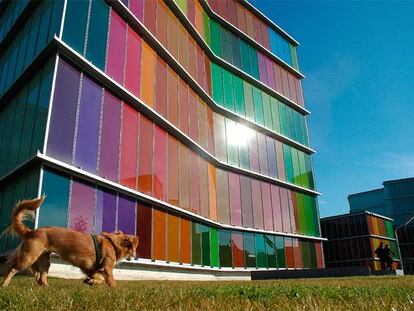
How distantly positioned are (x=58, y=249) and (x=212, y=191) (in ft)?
68.7

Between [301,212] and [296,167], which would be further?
[296,167]

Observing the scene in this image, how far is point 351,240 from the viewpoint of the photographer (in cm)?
4766

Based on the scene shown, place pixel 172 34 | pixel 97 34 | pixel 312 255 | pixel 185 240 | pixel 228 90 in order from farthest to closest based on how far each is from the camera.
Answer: pixel 312 255 < pixel 228 90 < pixel 172 34 < pixel 185 240 < pixel 97 34

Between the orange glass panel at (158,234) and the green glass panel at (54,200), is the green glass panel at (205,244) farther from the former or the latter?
the green glass panel at (54,200)

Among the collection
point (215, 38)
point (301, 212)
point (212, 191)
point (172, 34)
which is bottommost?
point (212, 191)

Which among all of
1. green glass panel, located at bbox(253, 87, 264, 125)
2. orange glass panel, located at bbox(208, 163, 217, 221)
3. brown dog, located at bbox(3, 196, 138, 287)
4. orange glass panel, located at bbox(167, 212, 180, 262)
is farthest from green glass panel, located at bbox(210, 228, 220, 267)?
brown dog, located at bbox(3, 196, 138, 287)

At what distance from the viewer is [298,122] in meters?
41.6

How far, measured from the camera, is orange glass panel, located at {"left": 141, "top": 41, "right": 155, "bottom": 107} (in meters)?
20.8

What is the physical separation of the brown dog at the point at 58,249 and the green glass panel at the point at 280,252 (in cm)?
2682

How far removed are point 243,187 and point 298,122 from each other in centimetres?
1427

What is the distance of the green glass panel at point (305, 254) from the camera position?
35.2 meters

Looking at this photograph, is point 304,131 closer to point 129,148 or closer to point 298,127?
point 298,127

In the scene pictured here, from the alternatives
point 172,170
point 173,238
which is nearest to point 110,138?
point 172,170

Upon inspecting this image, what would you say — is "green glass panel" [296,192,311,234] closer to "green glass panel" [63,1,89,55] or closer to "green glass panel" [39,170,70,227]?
"green glass panel" [39,170,70,227]
